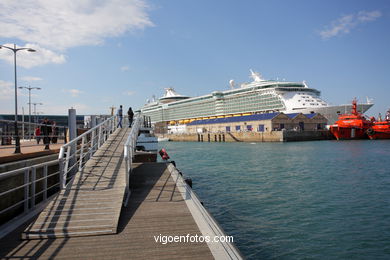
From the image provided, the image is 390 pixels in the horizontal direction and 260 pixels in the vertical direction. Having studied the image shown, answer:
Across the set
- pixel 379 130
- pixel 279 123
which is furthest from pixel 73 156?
pixel 379 130

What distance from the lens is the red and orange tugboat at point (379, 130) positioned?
54656mm

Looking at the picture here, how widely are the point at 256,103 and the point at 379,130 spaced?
33.5m

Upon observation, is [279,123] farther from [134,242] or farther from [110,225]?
[134,242]

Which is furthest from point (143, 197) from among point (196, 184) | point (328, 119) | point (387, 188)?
point (328, 119)

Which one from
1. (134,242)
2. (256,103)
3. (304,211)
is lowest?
(304,211)

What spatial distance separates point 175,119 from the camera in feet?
367

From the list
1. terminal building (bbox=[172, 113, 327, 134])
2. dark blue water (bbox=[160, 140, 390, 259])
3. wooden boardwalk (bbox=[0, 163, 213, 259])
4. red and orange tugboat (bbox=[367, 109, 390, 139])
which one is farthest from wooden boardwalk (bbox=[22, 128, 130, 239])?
red and orange tugboat (bbox=[367, 109, 390, 139])

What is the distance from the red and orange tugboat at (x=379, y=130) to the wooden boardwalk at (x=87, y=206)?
190ft

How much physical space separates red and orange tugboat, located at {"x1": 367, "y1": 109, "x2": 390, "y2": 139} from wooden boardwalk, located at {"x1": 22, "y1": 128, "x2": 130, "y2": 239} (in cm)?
5776

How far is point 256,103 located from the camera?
8319 cm

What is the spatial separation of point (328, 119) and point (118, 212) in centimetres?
6876

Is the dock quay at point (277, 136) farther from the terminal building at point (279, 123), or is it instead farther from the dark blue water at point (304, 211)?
the dark blue water at point (304, 211)

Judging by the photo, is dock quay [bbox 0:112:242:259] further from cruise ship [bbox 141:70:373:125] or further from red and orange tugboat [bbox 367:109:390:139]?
cruise ship [bbox 141:70:373:125]

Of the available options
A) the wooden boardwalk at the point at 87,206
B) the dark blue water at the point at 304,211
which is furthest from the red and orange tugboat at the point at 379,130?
the wooden boardwalk at the point at 87,206
